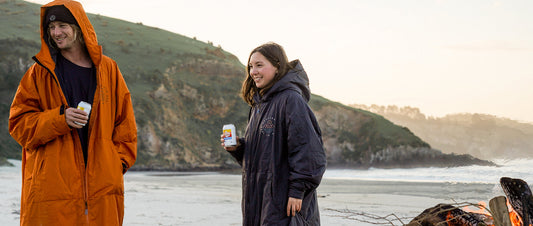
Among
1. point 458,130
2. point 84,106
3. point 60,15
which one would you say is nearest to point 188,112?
point 458,130

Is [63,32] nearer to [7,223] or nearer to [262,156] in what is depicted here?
[262,156]

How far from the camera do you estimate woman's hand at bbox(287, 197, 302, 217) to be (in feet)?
10.0

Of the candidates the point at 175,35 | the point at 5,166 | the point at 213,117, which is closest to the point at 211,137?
the point at 213,117

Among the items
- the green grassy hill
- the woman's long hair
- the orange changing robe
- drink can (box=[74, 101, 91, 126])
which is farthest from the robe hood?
the green grassy hill

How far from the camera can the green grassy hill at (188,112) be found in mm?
37375

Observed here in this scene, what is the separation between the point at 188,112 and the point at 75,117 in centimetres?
4216

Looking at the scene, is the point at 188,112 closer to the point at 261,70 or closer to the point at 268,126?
the point at 261,70

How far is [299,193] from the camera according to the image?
3.06m

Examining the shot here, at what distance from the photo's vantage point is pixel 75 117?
112 inches

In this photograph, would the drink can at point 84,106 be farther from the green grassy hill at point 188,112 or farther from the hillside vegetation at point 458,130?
the green grassy hill at point 188,112

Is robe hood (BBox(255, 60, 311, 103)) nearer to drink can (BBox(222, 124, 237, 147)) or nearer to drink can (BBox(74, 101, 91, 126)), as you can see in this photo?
drink can (BBox(222, 124, 237, 147))

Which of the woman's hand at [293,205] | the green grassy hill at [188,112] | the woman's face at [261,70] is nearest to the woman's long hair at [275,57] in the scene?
the woman's face at [261,70]

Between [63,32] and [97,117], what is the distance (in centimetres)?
60

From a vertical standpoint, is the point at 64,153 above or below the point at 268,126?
below
